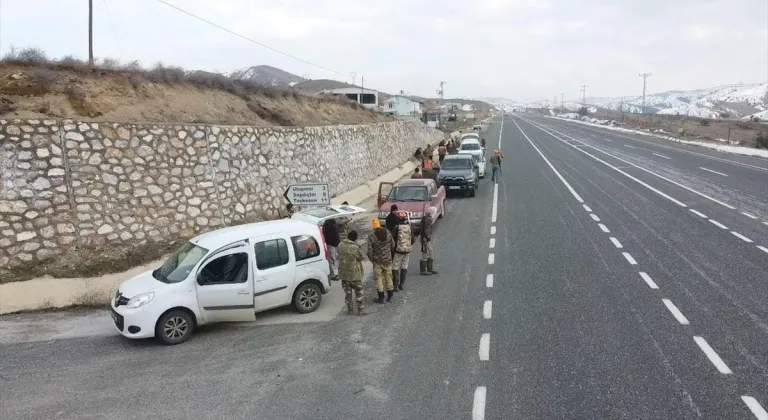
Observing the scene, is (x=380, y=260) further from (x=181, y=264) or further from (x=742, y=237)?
(x=742, y=237)

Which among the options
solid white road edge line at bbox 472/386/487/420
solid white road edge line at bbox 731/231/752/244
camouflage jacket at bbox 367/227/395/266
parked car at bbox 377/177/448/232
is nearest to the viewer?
solid white road edge line at bbox 472/386/487/420

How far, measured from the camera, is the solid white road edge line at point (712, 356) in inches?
287

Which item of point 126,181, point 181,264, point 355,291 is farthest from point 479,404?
point 126,181

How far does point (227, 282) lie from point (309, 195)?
533 cm

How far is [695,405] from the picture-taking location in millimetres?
6402

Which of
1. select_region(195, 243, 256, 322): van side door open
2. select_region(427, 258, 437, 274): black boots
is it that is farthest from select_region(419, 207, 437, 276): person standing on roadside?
select_region(195, 243, 256, 322): van side door open

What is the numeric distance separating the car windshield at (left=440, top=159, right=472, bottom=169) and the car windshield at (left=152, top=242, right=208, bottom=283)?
1714 cm

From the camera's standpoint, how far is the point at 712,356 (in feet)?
25.5

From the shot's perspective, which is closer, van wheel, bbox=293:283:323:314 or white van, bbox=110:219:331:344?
white van, bbox=110:219:331:344

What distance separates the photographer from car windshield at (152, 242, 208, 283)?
9.74 metres

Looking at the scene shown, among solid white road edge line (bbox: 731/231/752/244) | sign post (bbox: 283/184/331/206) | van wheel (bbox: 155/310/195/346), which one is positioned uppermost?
sign post (bbox: 283/184/331/206)

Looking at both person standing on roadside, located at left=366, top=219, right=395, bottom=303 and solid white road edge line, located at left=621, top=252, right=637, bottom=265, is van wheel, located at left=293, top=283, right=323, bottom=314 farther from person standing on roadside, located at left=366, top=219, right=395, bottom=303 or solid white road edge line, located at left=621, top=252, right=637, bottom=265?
solid white road edge line, located at left=621, top=252, right=637, bottom=265

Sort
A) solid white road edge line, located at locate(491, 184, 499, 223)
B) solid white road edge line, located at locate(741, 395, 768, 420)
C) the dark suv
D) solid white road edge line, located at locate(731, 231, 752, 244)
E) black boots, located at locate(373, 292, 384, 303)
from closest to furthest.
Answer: solid white road edge line, located at locate(741, 395, 768, 420)
black boots, located at locate(373, 292, 384, 303)
solid white road edge line, located at locate(731, 231, 752, 244)
solid white road edge line, located at locate(491, 184, 499, 223)
the dark suv

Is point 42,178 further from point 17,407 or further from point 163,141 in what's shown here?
point 17,407
